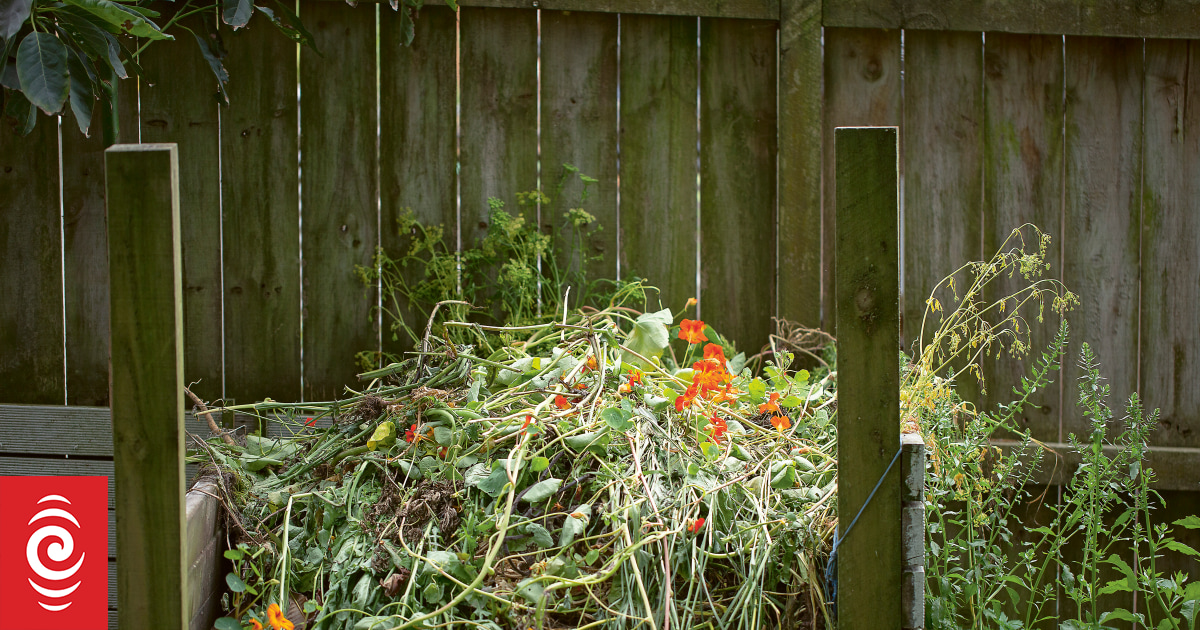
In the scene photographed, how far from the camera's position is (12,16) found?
138 cm

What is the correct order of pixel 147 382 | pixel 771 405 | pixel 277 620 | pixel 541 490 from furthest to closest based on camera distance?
pixel 771 405, pixel 541 490, pixel 277 620, pixel 147 382

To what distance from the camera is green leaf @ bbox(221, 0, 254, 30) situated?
1.67 m

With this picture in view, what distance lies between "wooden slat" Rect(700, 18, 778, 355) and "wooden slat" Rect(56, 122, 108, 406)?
1.74 meters

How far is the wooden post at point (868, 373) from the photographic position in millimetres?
1163

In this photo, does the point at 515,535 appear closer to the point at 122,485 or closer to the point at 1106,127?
the point at 122,485

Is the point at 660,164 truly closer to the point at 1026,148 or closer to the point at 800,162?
the point at 800,162

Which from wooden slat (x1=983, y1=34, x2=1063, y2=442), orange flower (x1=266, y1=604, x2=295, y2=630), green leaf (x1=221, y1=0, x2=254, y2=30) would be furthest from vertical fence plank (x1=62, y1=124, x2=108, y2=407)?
wooden slat (x1=983, y1=34, x2=1063, y2=442)

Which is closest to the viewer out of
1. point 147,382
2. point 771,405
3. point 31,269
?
point 147,382

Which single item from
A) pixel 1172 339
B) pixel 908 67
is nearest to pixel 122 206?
pixel 908 67

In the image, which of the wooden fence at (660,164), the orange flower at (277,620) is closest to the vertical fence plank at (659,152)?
the wooden fence at (660,164)

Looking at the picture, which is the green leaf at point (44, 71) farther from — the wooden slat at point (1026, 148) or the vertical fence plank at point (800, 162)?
the wooden slat at point (1026, 148)

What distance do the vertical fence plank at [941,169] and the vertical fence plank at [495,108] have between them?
1115mm

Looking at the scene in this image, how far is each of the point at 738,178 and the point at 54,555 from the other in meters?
1.97

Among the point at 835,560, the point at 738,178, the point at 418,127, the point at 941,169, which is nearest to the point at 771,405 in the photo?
the point at 835,560
